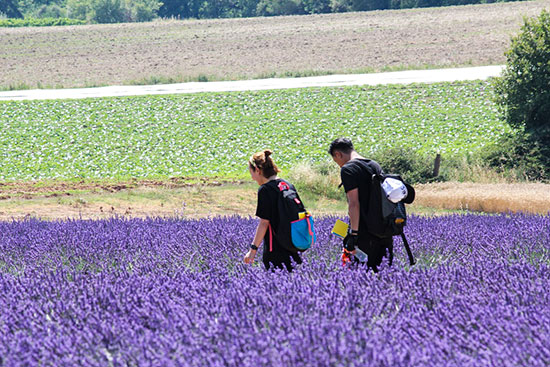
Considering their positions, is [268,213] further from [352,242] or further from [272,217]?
[352,242]

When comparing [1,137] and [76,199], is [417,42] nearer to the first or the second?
[1,137]

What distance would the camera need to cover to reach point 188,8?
82562 mm

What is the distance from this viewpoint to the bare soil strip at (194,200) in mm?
14219

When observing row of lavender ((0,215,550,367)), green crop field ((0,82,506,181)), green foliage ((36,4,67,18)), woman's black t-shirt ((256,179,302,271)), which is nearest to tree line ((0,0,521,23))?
green foliage ((36,4,67,18))

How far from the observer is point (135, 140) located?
25562mm

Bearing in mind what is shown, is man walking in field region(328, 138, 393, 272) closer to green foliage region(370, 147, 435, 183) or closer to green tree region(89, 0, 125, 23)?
green foliage region(370, 147, 435, 183)

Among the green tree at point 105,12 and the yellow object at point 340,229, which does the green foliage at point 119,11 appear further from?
the yellow object at point 340,229

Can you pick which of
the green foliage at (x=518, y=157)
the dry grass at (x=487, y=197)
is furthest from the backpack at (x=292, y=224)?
the green foliage at (x=518, y=157)

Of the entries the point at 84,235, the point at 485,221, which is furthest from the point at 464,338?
the point at 485,221

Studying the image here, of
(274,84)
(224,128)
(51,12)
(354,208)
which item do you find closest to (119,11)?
(51,12)

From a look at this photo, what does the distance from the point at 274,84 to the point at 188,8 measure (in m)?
49.8

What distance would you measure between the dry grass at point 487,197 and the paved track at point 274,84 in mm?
17524

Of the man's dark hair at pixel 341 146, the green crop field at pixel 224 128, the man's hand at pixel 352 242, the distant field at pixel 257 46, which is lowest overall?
the green crop field at pixel 224 128

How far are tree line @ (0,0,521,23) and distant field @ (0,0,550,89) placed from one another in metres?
9.43
